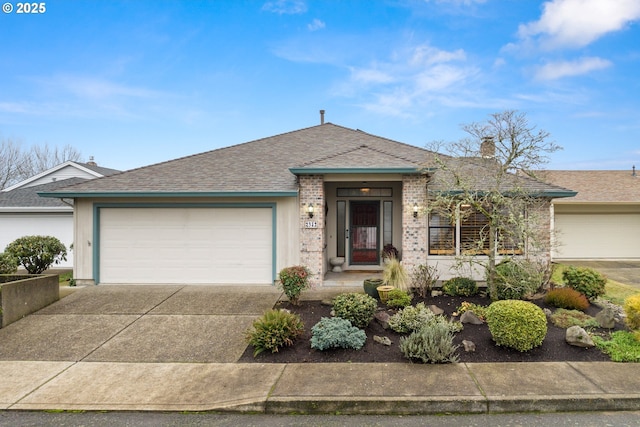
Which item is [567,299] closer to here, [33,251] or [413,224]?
[413,224]

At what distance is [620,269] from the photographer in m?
12.4

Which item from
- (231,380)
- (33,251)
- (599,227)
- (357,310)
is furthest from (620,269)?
(33,251)

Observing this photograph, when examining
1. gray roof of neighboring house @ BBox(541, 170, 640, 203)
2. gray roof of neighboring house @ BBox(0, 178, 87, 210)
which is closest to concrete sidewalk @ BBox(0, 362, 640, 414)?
gray roof of neighboring house @ BBox(0, 178, 87, 210)

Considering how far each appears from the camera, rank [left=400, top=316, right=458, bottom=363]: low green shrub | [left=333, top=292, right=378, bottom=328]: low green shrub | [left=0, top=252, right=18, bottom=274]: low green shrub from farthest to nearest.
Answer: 1. [left=0, top=252, right=18, bottom=274]: low green shrub
2. [left=333, top=292, right=378, bottom=328]: low green shrub
3. [left=400, top=316, right=458, bottom=363]: low green shrub

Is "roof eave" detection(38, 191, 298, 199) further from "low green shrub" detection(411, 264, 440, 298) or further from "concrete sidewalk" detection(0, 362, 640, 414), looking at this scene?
"concrete sidewalk" detection(0, 362, 640, 414)

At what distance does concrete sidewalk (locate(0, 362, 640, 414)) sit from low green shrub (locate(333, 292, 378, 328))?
118 centimetres

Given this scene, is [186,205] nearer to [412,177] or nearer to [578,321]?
[412,177]

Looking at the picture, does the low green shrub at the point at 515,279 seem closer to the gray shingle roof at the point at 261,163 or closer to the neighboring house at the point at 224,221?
the neighboring house at the point at 224,221

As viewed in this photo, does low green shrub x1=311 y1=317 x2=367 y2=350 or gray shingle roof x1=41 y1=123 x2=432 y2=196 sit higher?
gray shingle roof x1=41 y1=123 x2=432 y2=196

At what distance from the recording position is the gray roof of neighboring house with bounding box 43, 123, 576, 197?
884 cm

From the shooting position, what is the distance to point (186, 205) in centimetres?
934

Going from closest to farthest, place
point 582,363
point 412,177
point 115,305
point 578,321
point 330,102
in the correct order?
point 582,363 → point 578,321 → point 115,305 → point 412,177 → point 330,102

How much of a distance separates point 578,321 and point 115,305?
9.42 meters

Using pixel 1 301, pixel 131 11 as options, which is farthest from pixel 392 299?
pixel 131 11
